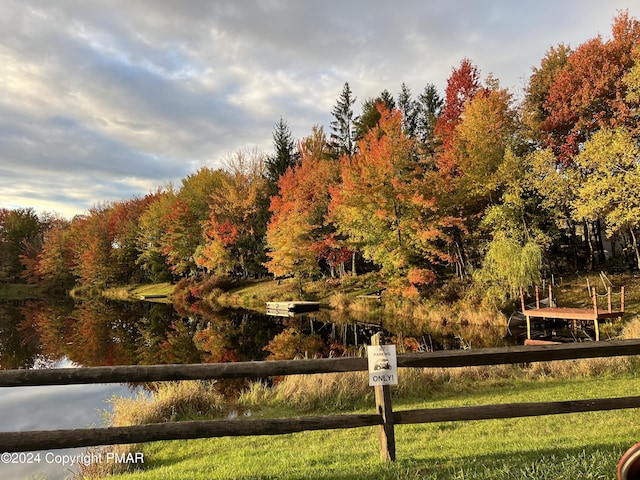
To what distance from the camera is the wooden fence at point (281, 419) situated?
161 inches

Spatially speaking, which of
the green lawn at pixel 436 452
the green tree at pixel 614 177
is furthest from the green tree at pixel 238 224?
the green lawn at pixel 436 452

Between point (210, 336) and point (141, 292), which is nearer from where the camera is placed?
point (210, 336)

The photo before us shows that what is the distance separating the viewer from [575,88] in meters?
26.9

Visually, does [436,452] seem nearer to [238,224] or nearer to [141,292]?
[238,224]

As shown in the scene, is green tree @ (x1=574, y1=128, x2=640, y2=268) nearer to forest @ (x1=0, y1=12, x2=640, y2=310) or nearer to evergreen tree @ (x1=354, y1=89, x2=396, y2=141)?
forest @ (x1=0, y1=12, x2=640, y2=310)

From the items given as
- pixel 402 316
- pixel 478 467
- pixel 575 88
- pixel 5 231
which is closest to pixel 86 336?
pixel 402 316

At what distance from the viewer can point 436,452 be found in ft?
16.6

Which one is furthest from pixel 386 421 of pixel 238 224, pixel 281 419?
pixel 238 224

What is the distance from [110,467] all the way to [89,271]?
2474 inches

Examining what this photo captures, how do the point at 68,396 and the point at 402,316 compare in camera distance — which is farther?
the point at 402,316

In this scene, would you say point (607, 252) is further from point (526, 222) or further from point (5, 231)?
point (5, 231)

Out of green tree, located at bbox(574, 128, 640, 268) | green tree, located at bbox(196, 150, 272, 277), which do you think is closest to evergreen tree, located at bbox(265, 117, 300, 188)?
green tree, located at bbox(196, 150, 272, 277)

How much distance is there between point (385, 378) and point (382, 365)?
0.46 ft

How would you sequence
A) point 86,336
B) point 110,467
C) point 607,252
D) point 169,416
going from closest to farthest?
point 110,467
point 169,416
point 86,336
point 607,252
